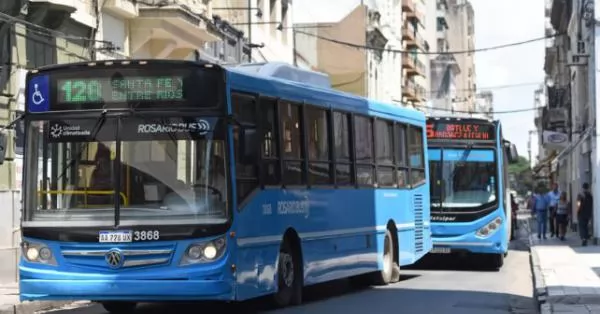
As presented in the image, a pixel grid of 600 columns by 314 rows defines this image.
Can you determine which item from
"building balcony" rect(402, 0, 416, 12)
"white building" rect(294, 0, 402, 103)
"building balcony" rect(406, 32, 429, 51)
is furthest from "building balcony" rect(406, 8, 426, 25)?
"white building" rect(294, 0, 402, 103)

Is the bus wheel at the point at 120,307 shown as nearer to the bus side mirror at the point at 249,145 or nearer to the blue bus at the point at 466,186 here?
the bus side mirror at the point at 249,145

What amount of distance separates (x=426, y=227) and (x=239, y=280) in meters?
9.06

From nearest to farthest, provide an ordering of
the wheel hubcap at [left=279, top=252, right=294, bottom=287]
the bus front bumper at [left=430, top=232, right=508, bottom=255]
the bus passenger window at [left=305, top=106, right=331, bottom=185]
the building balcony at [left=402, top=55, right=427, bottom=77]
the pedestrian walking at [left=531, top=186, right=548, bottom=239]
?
→ the wheel hubcap at [left=279, top=252, right=294, bottom=287] < the bus passenger window at [left=305, top=106, right=331, bottom=185] < the bus front bumper at [left=430, top=232, right=508, bottom=255] < the pedestrian walking at [left=531, top=186, right=548, bottom=239] < the building balcony at [left=402, top=55, right=427, bottom=77]

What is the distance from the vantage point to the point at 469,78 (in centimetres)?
15300

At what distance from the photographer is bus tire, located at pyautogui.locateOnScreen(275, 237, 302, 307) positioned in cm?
1350

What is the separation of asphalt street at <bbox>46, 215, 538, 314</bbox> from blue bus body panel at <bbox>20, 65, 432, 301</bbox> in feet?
1.68

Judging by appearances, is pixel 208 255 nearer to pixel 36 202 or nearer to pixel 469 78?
pixel 36 202

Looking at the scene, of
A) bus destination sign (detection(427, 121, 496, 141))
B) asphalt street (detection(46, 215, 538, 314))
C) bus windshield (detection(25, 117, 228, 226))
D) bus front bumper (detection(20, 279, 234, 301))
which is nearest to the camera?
bus front bumper (detection(20, 279, 234, 301))

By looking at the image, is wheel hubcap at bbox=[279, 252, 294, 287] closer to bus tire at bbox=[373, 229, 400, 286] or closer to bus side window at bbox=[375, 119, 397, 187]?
bus side window at bbox=[375, 119, 397, 187]

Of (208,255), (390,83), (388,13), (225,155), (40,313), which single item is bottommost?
(40,313)

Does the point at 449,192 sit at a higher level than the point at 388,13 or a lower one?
lower

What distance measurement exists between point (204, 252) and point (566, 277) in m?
9.41

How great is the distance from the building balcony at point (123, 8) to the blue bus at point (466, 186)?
7408mm

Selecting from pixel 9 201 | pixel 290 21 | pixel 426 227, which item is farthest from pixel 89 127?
pixel 290 21
